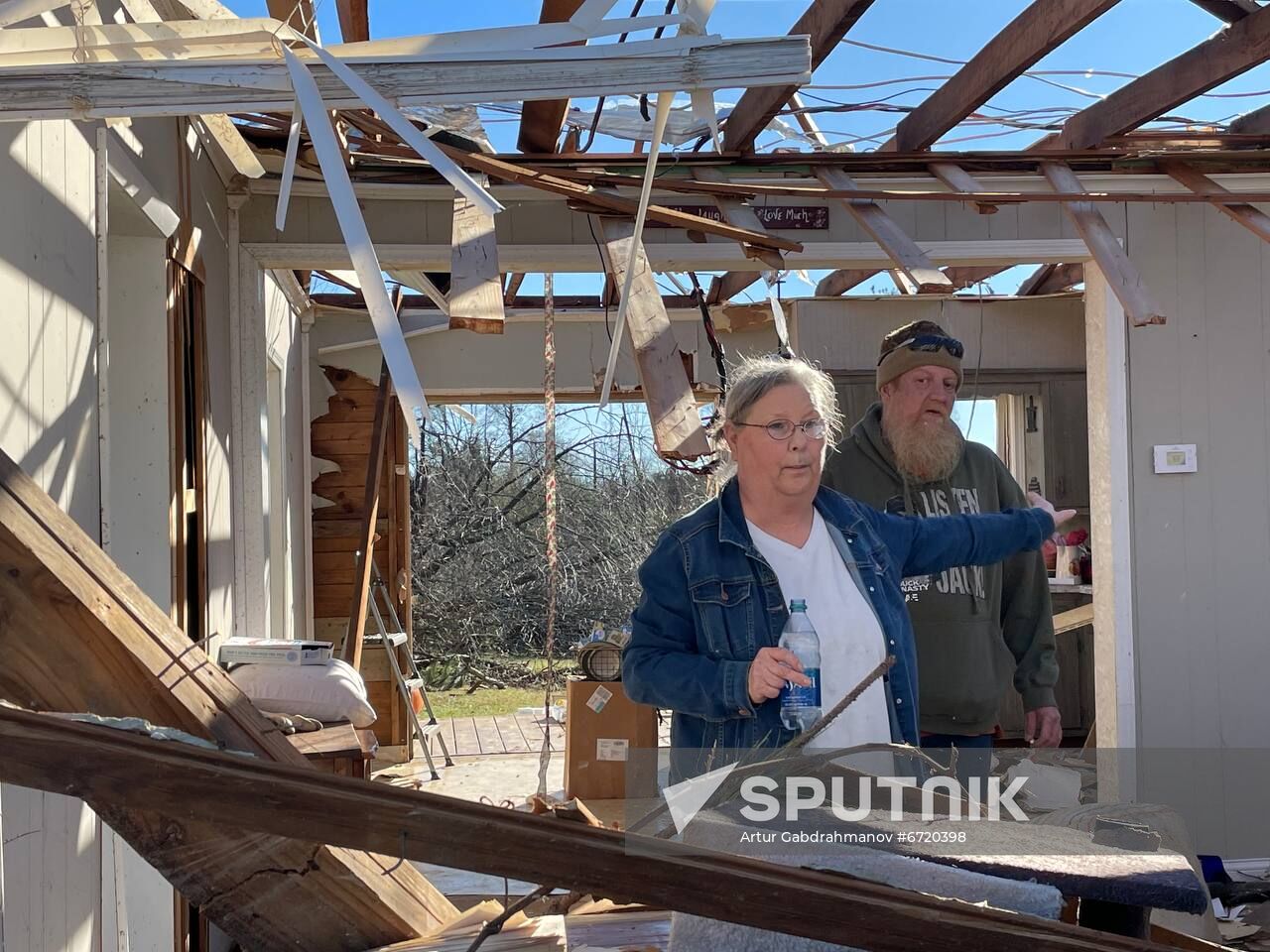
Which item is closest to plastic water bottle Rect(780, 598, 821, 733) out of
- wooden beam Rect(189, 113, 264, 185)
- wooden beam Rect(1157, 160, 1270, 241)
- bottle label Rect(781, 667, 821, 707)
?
bottle label Rect(781, 667, 821, 707)

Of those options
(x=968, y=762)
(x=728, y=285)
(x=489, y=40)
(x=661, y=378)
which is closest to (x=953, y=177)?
(x=661, y=378)

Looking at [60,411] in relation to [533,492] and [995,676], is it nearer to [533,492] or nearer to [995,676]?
[995,676]

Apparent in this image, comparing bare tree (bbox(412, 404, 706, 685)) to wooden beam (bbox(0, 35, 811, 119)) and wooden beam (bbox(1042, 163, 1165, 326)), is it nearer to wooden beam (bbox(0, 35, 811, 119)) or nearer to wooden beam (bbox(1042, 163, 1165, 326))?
wooden beam (bbox(1042, 163, 1165, 326))

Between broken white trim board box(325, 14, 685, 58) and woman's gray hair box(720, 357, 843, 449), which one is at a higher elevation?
broken white trim board box(325, 14, 685, 58)

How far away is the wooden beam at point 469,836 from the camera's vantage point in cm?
83

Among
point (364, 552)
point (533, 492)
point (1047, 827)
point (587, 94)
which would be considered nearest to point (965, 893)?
point (1047, 827)

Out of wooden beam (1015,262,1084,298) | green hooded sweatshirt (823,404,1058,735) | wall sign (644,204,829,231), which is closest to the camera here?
green hooded sweatshirt (823,404,1058,735)

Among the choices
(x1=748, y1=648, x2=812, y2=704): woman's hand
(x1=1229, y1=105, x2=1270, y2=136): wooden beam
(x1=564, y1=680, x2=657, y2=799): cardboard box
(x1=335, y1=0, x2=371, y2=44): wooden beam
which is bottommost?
(x1=564, y1=680, x2=657, y2=799): cardboard box

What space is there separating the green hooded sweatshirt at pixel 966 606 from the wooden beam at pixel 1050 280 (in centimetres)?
407

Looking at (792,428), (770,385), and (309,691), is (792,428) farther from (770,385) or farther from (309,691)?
(309,691)

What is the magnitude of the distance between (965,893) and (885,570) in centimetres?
118

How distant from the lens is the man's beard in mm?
2982

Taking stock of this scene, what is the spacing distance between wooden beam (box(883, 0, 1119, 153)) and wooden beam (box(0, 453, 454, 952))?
2.86m

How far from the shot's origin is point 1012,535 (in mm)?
2482
